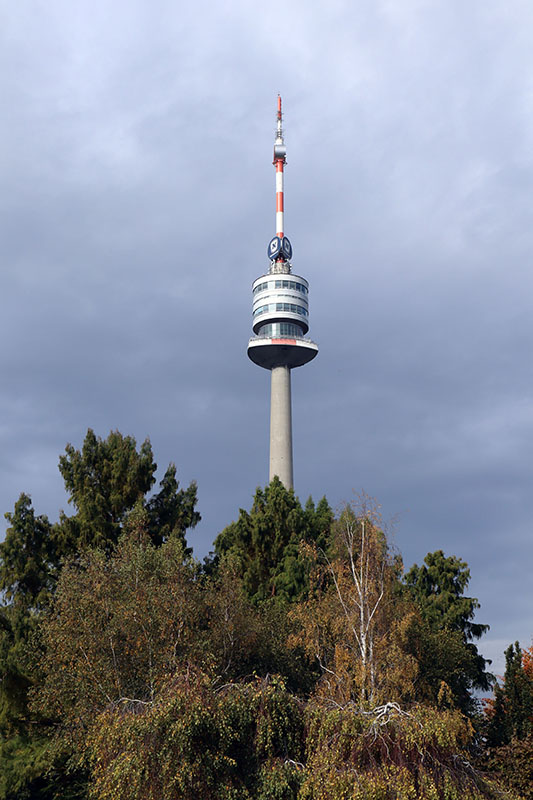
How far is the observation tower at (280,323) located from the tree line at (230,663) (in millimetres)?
56206

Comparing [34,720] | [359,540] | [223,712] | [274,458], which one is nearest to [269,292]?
[274,458]

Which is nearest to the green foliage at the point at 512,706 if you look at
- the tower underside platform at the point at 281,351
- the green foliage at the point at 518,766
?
the green foliage at the point at 518,766

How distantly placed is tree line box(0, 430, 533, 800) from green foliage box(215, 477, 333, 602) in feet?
0.36

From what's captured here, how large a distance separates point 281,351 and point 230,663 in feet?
262

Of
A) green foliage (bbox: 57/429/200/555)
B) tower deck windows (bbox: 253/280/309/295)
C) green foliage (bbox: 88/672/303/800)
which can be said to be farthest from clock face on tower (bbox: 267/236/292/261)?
green foliage (bbox: 88/672/303/800)

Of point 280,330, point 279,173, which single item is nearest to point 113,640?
point 280,330

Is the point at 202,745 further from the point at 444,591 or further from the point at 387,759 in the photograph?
the point at 444,591

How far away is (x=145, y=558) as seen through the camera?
28844mm

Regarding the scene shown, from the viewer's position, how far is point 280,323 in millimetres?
105438

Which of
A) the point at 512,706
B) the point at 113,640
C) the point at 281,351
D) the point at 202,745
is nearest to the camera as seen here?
the point at 202,745

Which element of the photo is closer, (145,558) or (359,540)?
(145,558)

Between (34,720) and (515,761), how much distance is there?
1802 centimetres

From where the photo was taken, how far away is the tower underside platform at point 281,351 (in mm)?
104375

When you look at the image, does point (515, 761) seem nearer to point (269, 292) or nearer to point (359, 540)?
point (359, 540)
